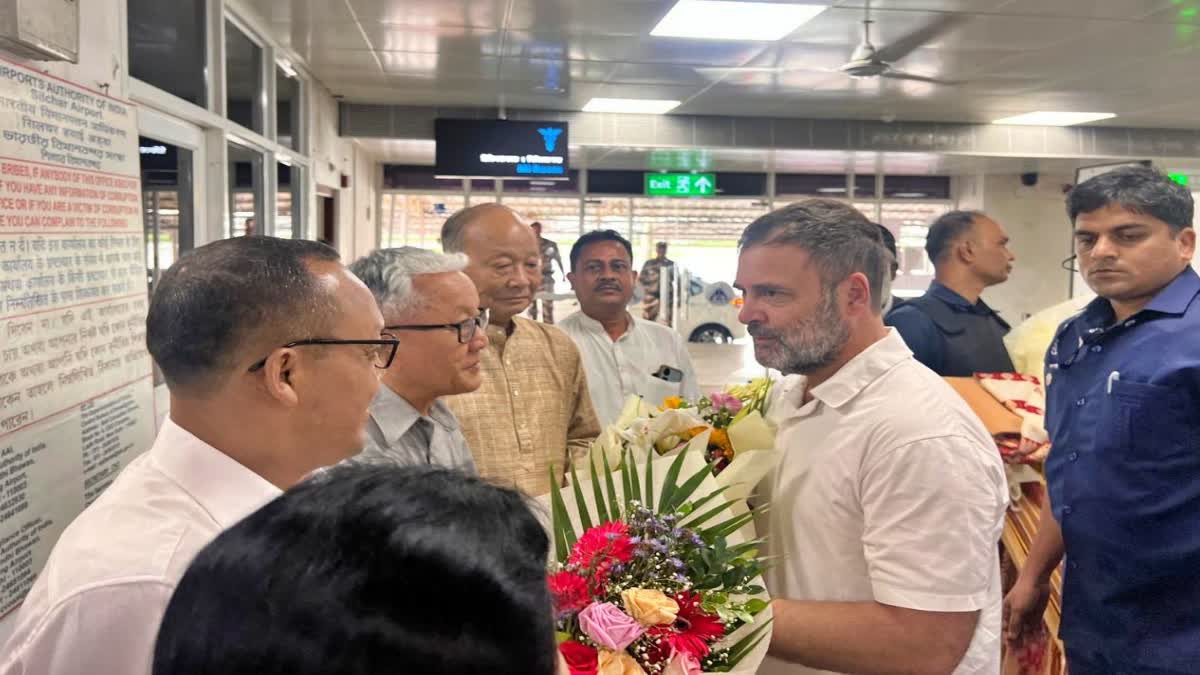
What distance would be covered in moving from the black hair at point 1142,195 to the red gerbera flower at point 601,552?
72.6 inches

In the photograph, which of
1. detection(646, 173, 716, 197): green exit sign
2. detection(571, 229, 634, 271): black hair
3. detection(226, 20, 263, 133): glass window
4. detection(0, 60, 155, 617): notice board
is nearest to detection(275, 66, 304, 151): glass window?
detection(226, 20, 263, 133): glass window

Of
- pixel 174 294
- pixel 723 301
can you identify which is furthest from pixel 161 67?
pixel 723 301

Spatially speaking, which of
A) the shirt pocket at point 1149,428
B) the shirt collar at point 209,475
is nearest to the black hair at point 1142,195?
the shirt pocket at point 1149,428

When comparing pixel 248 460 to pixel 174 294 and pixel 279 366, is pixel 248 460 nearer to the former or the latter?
pixel 279 366

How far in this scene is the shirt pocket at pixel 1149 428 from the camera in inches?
77.1

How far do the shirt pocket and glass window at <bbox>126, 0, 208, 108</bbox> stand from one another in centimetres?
316

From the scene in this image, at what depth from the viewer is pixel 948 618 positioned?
1.36 metres

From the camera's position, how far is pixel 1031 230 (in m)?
12.8

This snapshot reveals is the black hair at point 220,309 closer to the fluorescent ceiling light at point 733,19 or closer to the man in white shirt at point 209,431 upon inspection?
the man in white shirt at point 209,431

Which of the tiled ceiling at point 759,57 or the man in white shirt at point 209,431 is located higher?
the tiled ceiling at point 759,57

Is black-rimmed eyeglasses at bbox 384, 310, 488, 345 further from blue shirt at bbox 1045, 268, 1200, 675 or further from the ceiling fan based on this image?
the ceiling fan

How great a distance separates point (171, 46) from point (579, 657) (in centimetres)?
405

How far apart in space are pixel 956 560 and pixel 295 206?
632 cm

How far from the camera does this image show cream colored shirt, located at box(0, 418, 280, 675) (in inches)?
35.2
